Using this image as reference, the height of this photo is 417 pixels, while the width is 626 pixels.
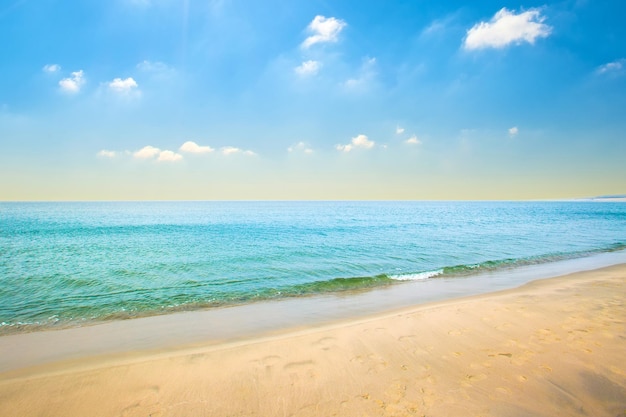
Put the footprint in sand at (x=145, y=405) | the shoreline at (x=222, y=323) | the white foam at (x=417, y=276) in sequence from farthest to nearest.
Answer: the white foam at (x=417, y=276), the shoreline at (x=222, y=323), the footprint in sand at (x=145, y=405)

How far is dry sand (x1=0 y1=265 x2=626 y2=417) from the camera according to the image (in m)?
4.65

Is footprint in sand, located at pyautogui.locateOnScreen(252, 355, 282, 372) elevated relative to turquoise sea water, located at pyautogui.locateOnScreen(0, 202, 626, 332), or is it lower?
elevated

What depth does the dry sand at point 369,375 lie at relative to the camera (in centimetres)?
465

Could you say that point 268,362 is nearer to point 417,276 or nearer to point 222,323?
point 222,323

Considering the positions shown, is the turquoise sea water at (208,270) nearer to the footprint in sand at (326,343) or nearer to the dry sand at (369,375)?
the dry sand at (369,375)

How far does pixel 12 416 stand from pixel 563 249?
3380 centimetres

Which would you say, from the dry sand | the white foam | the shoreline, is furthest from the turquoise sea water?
the dry sand

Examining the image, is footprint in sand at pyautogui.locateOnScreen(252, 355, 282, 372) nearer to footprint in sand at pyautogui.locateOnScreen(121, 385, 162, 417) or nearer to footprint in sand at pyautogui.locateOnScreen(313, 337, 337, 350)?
footprint in sand at pyautogui.locateOnScreen(313, 337, 337, 350)

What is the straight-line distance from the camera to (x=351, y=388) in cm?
511

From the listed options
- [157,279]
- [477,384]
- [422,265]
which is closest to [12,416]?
[477,384]

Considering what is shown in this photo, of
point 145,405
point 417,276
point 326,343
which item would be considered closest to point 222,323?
point 326,343

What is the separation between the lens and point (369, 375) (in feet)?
18.1

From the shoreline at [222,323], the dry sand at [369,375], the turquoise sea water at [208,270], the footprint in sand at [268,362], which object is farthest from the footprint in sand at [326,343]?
the turquoise sea water at [208,270]

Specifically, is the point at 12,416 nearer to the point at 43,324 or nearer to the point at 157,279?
the point at 43,324
